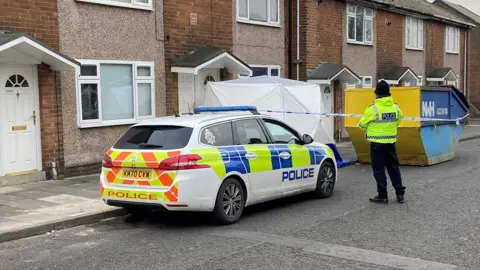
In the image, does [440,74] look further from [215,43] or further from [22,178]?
[22,178]

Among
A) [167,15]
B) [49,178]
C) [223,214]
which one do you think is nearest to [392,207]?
[223,214]

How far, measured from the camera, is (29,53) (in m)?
10.1

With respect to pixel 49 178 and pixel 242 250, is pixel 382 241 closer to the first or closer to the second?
pixel 242 250

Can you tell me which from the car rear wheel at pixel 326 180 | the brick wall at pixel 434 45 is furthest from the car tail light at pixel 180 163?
the brick wall at pixel 434 45

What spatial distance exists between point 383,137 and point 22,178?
6636 millimetres

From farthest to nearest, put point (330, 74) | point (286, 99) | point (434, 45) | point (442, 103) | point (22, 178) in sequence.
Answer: point (434, 45) < point (330, 74) < point (442, 103) < point (286, 99) < point (22, 178)

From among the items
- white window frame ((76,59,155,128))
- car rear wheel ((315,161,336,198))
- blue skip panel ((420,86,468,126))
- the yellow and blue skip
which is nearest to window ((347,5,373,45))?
blue skip panel ((420,86,468,126))

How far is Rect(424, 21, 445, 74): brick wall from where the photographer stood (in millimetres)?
26020

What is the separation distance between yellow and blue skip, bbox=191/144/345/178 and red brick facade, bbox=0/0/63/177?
198 inches

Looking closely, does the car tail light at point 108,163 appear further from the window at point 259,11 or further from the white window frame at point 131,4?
the window at point 259,11

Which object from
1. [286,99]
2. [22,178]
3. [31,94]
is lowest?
[22,178]

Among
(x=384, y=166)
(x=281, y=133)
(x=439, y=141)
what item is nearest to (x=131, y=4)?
(x=281, y=133)

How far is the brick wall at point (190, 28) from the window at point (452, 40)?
16891 millimetres

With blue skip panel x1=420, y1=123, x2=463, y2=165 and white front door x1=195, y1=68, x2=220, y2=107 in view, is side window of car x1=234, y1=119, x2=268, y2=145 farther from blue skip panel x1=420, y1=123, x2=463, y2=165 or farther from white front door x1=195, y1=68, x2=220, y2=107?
white front door x1=195, y1=68, x2=220, y2=107
